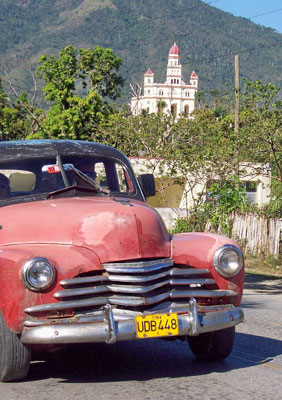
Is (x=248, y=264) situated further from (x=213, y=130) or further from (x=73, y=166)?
(x=73, y=166)

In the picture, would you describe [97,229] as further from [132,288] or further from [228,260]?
[228,260]

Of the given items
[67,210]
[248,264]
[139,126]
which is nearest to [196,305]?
[67,210]

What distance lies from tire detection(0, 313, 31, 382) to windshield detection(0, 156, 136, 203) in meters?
1.70

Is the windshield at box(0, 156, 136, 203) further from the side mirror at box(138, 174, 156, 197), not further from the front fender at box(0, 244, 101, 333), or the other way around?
the front fender at box(0, 244, 101, 333)

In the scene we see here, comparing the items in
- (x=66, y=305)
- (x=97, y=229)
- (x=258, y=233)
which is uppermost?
(x=97, y=229)

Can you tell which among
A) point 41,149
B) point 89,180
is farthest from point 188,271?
point 41,149

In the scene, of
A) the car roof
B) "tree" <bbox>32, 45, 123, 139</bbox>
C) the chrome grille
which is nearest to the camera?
the chrome grille

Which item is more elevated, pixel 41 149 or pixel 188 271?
pixel 41 149

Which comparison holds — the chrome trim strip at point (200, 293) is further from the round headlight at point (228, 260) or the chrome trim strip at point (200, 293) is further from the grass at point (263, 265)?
the grass at point (263, 265)

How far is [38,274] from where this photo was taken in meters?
6.05

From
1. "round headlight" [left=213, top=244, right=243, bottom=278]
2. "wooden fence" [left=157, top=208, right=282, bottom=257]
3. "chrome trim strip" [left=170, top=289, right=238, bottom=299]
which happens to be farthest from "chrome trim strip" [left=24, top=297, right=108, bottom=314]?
"wooden fence" [left=157, top=208, right=282, bottom=257]

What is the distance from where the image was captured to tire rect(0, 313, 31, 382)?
6.08 meters

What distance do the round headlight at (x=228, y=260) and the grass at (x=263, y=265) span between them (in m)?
14.8

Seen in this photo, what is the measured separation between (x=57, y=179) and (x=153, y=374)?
2158mm
